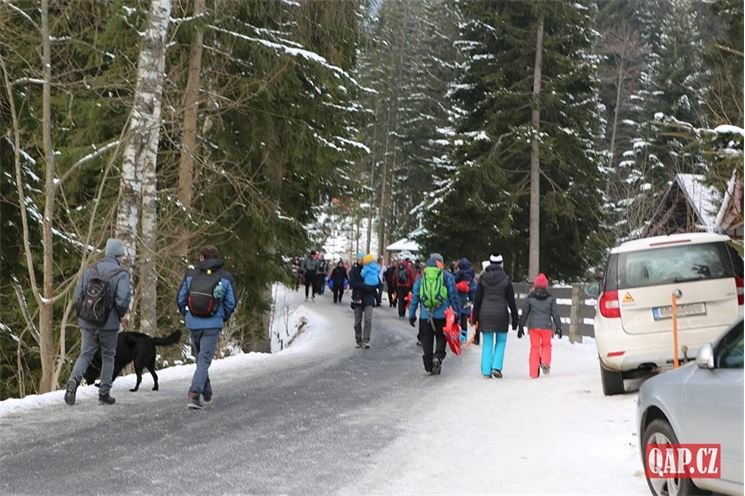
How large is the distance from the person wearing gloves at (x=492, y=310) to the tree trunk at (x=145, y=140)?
532 cm

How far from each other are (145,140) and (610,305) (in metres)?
8.00

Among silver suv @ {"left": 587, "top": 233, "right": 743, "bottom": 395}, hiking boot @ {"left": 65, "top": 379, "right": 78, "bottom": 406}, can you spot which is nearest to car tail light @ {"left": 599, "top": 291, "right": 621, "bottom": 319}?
silver suv @ {"left": 587, "top": 233, "right": 743, "bottom": 395}

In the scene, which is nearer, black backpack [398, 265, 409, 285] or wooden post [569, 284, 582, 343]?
wooden post [569, 284, 582, 343]

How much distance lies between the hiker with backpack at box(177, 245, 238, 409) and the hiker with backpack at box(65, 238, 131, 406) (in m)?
0.72

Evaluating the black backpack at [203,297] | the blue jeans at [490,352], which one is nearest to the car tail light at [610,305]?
the blue jeans at [490,352]

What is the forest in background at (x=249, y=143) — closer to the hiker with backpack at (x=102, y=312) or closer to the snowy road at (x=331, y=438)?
the hiker with backpack at (x=102, y=312)

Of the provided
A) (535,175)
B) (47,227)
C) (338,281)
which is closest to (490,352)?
(47,227)

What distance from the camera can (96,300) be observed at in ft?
34.1

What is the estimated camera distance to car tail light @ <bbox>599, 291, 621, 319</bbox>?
11305 millimetres

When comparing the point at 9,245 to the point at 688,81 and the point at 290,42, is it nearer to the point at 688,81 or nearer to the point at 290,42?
the point at 290,42

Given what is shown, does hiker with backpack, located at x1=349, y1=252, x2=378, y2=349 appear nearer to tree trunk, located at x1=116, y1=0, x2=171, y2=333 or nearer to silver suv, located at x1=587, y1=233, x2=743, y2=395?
tree trunk, located at x1=116, y1=0, x2=171, y2=333

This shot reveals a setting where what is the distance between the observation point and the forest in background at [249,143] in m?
14.9

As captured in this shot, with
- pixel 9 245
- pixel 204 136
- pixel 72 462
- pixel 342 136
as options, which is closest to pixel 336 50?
pixel 342 136

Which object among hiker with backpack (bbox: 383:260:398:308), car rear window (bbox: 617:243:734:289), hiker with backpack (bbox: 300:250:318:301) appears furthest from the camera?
hiker with backpack (bbox: 300:250:318:301)
